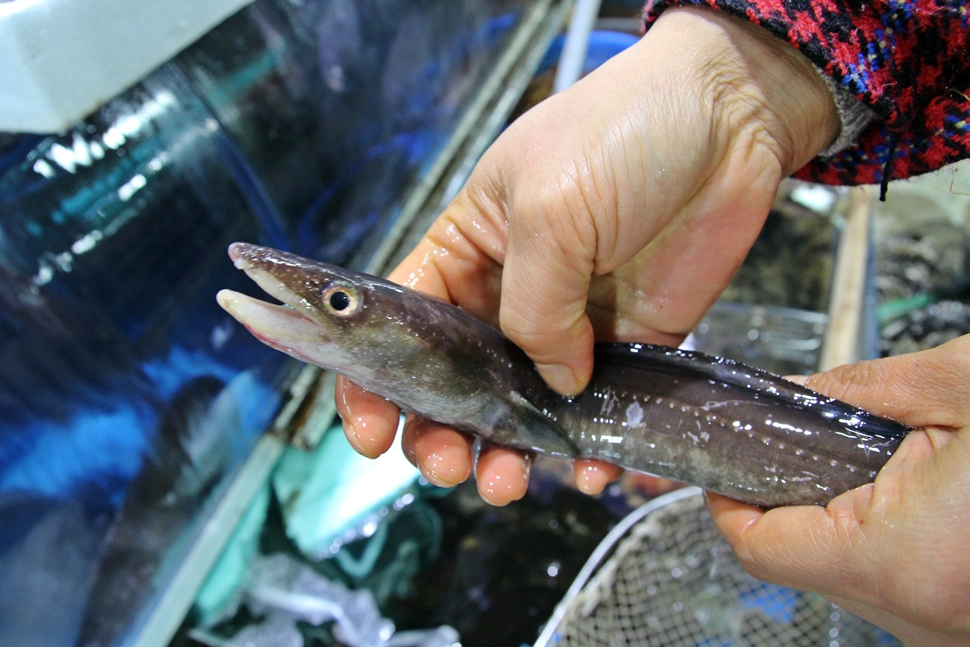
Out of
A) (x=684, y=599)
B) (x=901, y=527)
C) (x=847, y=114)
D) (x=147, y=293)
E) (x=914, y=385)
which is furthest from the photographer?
(x=684, y=599)

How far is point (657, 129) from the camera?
1314 mm

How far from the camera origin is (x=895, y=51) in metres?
1.34

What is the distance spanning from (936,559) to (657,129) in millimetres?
996

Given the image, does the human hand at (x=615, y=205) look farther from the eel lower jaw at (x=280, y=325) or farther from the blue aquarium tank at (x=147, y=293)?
the blue aquarium tank at (x=147, y=293)

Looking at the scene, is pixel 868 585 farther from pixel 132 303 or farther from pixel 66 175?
pixel 66 175

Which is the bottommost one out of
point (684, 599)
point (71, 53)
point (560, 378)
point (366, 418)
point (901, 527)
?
point (684, 599)

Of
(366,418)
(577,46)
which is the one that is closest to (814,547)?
(366,418)

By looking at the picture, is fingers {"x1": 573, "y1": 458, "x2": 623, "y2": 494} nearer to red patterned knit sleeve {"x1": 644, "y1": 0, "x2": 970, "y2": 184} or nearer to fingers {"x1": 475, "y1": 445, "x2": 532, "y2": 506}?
fingers {"x1": 475, "y1": 445, "x2": 532, "y2": 506}

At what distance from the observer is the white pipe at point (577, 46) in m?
3.59

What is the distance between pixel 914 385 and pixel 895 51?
2.55 ft

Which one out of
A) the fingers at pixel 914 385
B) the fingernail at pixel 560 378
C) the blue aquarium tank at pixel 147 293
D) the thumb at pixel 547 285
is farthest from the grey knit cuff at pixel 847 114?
the blue aquarium tank at pixel 147 293

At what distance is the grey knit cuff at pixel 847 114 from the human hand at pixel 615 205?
0.03m

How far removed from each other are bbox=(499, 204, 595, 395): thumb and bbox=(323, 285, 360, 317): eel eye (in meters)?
0.34

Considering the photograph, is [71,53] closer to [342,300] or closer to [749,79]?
[342,300]
